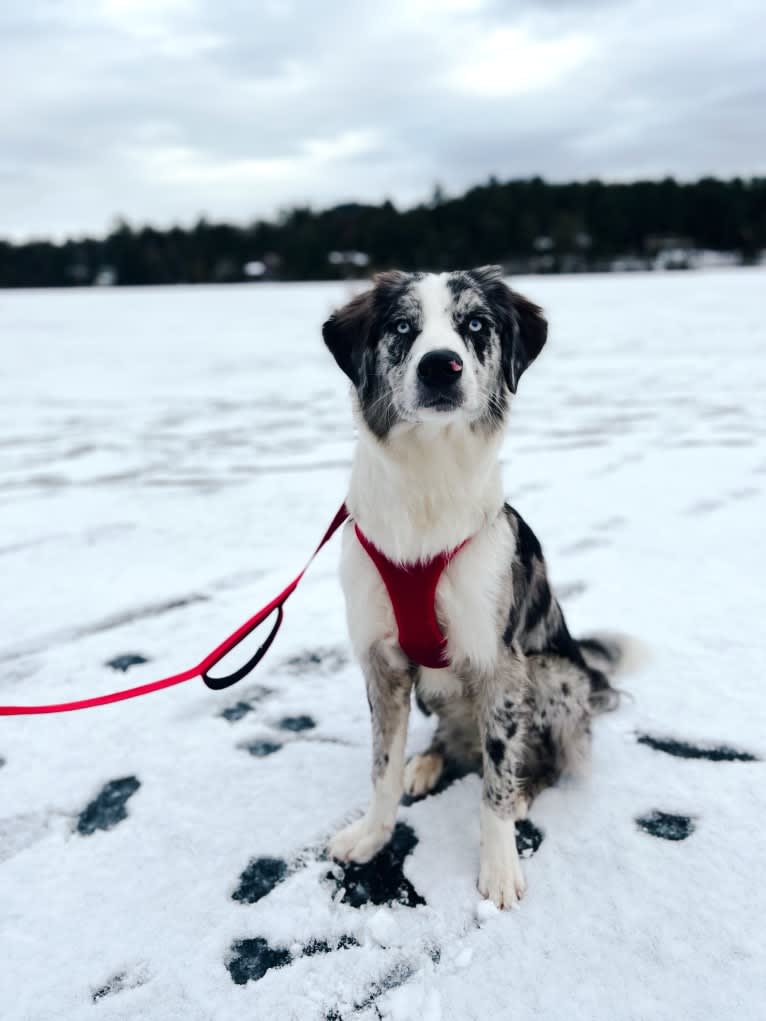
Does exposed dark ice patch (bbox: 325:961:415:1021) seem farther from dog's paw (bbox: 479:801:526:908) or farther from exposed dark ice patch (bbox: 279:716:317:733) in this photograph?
exposed dark ice patch (bbox: 279:716:317:733)

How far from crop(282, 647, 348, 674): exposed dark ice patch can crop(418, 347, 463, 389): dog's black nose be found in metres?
1.56

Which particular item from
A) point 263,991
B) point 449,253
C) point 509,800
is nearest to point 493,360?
point 509,800

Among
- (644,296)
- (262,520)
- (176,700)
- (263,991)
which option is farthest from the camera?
(644,296)

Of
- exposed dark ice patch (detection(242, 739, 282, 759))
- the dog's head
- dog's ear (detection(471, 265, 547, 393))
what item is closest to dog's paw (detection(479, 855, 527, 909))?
exposed dark ice patch (detection(242, 739, 282, 759))

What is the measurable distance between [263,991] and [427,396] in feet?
5.22

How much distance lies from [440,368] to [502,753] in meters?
1.17

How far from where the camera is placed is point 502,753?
2287mm

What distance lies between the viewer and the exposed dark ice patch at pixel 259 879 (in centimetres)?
214

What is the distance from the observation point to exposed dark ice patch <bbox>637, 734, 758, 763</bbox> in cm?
254

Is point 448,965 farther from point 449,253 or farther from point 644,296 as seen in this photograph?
point 449,253

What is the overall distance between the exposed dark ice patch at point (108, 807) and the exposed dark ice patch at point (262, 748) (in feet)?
1.31

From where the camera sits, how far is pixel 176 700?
122 inches

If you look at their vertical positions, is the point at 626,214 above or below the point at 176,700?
above

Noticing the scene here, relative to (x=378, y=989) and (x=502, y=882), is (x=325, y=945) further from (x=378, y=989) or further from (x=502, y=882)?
(x=502, y=882)
